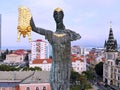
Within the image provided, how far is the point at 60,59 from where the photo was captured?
5.17m

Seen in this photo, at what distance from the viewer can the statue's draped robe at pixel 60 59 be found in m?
5.16

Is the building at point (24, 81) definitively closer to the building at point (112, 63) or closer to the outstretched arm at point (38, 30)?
the building at point (112, 63)

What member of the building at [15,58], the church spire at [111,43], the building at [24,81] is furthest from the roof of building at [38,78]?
the building at [15,58]

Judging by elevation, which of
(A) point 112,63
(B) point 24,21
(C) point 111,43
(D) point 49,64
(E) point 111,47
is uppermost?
(C) point 111,43

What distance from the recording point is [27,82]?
32844 mm

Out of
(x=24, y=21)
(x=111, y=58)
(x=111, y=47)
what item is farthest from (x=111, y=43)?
(x=24, y=21)

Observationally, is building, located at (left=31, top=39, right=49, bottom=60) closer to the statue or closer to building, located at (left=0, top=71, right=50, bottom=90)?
building, located at (left=0, top=71, right=50, bottom=90)

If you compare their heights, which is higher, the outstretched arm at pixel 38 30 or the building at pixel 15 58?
the outstretched arm at pixel 38 30

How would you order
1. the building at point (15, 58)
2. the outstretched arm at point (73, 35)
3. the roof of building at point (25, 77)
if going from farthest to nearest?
the building at point (15, 58), the roof of building at point (25, 77), the outstretched arm at point (73, 35)

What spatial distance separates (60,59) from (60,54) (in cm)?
8

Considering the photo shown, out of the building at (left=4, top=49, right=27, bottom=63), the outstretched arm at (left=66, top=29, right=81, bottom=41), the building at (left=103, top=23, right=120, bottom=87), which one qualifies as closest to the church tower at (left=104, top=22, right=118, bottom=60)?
the building at (left=103, top=23, right=120, bottom=87)

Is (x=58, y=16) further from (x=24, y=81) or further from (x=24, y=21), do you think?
(x=24, y=81)

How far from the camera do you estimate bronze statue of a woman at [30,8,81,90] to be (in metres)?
5.16

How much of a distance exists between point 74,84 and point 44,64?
23791 mm
